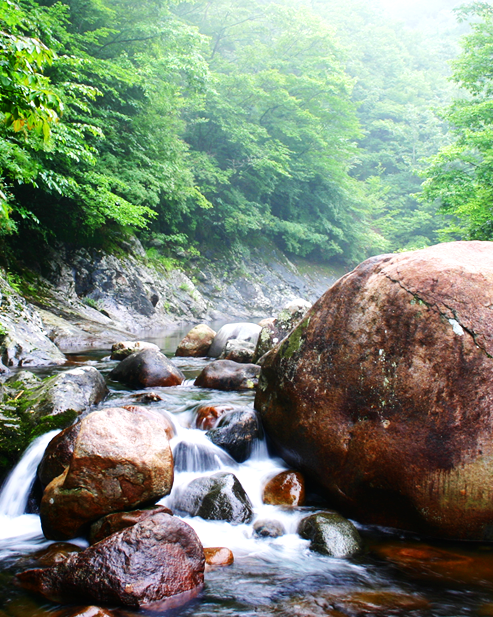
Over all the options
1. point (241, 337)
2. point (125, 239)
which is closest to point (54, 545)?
point (241, 337)

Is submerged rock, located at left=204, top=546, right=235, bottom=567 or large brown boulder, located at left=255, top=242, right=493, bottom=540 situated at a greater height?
large brown boulder, located at left=255, top=242, right=493, bottom=540

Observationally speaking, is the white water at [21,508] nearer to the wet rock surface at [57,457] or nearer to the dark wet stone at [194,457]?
the wet rock surface at [57,457]

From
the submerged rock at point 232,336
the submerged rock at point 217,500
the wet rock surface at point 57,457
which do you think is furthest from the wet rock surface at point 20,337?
the submerged rock at point 217,500

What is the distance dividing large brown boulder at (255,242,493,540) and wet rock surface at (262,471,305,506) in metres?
0.17

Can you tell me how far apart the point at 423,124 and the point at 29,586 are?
155 feet

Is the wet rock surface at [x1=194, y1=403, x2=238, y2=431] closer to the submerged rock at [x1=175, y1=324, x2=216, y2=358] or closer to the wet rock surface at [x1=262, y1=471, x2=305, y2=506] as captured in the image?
the wet rock surface at [x1=262, y1=471, x2=305, y2=506]

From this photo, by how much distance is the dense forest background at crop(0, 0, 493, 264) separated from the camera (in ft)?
31.1

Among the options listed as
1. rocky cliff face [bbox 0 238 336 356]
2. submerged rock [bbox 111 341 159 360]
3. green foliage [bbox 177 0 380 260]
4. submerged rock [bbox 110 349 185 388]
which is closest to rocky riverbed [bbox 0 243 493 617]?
submerged rock [bbox 110 349 185 388]

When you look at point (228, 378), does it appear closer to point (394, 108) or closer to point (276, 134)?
point (276, 134)

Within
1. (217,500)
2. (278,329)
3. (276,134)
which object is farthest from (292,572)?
(276,134)

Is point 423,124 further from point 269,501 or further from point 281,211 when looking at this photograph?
point 269,501

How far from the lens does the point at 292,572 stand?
111 inches

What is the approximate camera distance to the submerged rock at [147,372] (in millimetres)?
6320

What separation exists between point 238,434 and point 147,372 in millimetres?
2467
